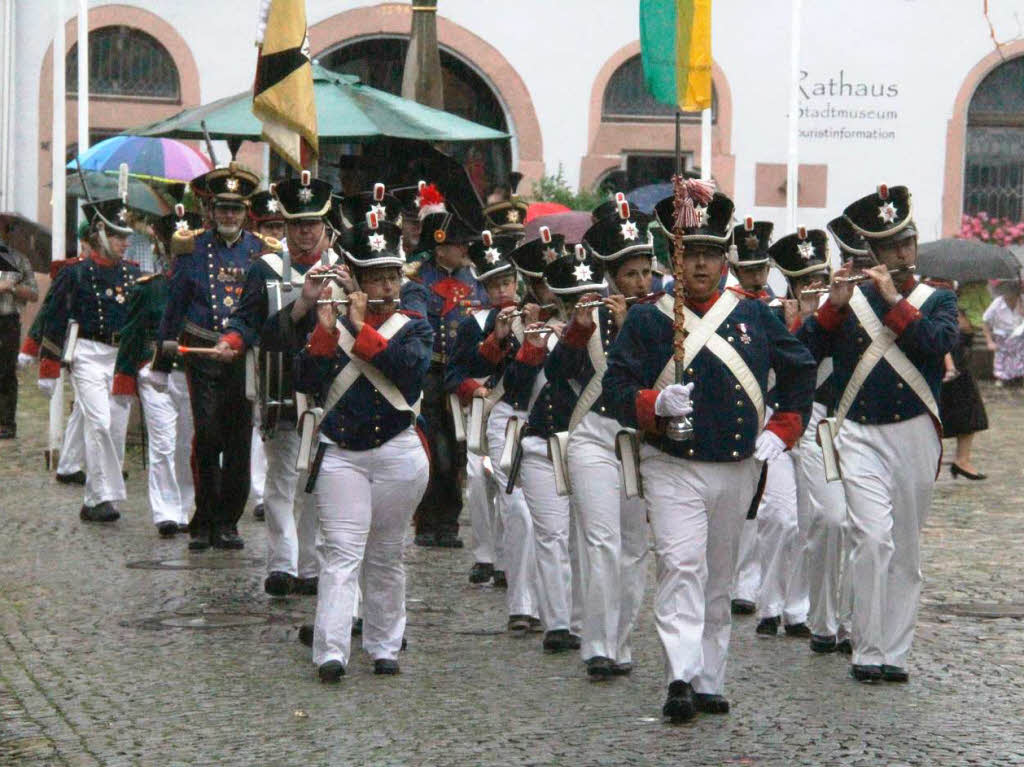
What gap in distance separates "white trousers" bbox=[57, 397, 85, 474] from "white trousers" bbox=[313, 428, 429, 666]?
7.72 m

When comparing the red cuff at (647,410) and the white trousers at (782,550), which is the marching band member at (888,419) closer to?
the white trousers at (782,550)

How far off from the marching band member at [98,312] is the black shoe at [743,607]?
556cm

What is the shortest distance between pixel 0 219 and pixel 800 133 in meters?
11.0

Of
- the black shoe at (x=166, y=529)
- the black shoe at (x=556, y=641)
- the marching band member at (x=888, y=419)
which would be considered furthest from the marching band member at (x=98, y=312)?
the marching band member at (x=888, y=419)

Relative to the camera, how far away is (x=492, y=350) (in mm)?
11367

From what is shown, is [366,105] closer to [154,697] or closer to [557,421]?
[557,421]

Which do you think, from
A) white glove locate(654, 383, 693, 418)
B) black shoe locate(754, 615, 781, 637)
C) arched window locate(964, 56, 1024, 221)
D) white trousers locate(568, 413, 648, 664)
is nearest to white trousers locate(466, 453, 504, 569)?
black shoe locate(754, 615, 781, 637)

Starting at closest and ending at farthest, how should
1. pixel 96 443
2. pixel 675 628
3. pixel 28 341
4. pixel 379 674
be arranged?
pixel 675 628 → pixel 379 674 → pixel 96 443 → pixel 28 341

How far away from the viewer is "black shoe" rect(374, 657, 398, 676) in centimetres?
937

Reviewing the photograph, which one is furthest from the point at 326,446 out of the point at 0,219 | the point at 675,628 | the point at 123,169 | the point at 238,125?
the point at 0,219

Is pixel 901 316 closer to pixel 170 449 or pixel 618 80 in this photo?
pixel 170 449

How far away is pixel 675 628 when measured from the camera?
837 cm

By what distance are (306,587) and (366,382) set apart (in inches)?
101

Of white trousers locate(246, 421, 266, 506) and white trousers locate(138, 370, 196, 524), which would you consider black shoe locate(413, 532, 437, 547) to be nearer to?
white trousers locate(138, 370, 196, 524)
